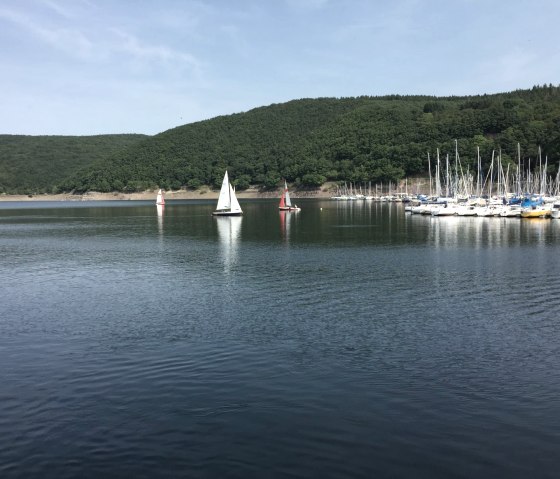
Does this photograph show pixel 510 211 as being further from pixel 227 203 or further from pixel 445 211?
pixel 227 203

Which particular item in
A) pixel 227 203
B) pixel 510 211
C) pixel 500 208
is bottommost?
pixel 510 211

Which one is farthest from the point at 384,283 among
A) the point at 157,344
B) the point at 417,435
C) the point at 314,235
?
the point at 314,235

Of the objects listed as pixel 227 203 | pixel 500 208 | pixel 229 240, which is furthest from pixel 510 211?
pixel 229 240

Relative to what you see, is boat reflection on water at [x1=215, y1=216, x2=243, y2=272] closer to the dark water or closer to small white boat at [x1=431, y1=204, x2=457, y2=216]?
the dark water

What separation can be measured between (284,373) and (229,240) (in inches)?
1995

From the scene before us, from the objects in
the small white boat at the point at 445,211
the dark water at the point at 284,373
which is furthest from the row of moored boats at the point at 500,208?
the dark water at the point at 284,373

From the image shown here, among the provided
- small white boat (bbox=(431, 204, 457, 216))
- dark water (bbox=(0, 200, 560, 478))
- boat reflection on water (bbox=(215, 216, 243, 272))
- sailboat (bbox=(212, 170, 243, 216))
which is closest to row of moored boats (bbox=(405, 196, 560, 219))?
small white boat (bbox=(431, 204, 457, 216))

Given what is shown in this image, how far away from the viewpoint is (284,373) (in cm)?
2036

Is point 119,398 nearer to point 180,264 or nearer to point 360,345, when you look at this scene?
point 360,345

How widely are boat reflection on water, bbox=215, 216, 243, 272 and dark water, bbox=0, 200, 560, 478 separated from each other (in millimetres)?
6497

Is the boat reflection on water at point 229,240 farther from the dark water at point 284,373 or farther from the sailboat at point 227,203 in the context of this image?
the sailboat at point 227,203

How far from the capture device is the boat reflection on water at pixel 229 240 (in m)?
51.4

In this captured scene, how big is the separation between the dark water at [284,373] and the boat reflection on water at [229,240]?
6497 mm

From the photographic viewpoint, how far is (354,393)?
60.2ft
